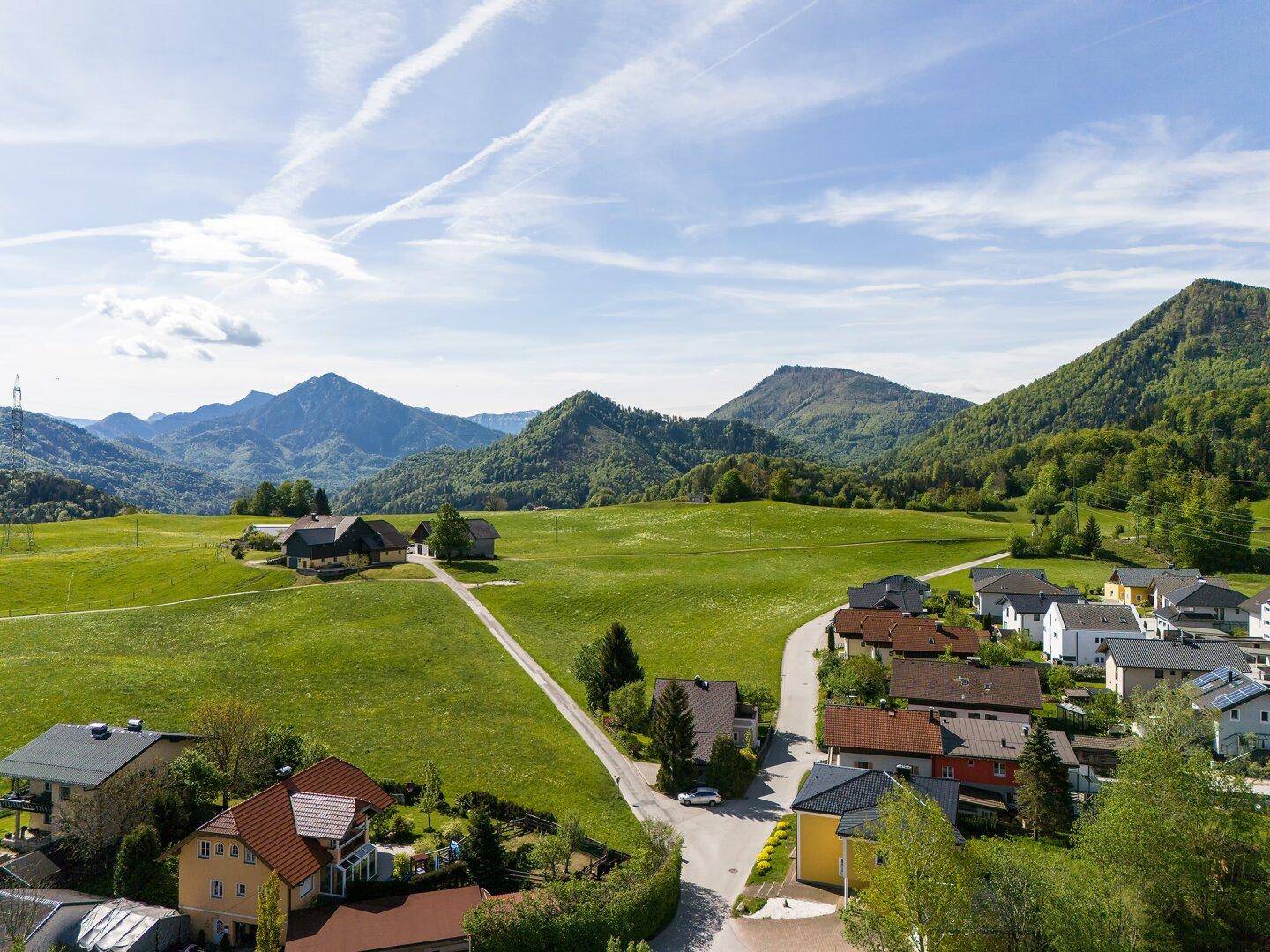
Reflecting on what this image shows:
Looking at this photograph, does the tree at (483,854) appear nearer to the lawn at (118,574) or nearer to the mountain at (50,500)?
the lawn at (118,574)

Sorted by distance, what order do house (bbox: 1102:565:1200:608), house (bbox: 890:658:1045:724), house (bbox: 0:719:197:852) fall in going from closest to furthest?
house (bbox: 0:719:197:852) → house (bbox: 890:658:1045:724) → house (bbox: 1102:565:1200:608)

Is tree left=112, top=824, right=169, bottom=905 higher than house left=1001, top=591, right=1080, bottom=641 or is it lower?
lower

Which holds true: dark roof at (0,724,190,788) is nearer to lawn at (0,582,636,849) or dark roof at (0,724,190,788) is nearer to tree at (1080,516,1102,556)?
lawn at (0,582,636,849)

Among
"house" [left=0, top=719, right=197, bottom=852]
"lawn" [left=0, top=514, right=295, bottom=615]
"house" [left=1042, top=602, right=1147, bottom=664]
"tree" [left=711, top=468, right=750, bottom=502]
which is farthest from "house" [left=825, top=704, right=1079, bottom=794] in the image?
"tree" [left=711, top=468, right=750, bottom=502]

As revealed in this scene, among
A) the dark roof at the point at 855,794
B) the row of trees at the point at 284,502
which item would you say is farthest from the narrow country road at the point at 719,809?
the row of trees at the point at 284,502

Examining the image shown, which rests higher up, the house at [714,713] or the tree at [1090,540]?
the tree at [1090,540]
